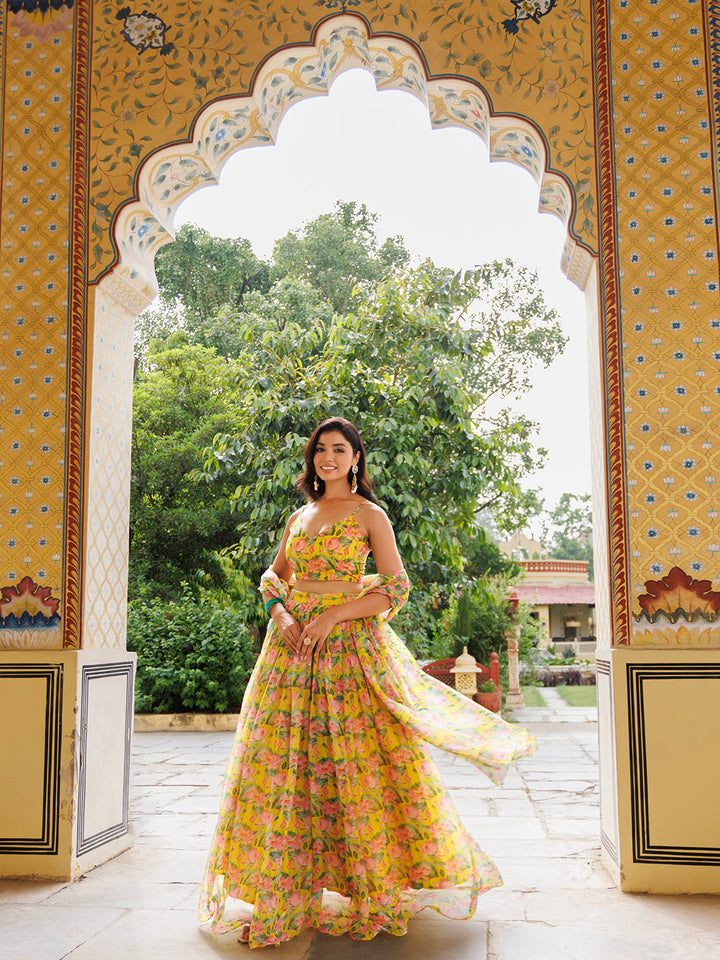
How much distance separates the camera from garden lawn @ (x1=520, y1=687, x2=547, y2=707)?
12077 mm

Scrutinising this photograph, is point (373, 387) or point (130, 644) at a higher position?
point (373, 387)

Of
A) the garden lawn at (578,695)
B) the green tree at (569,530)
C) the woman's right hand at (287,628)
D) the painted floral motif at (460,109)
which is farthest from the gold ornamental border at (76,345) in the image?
the green tree at (569,530)

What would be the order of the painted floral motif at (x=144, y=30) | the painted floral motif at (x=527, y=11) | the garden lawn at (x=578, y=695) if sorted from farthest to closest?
the garden lawn at (x=578, y=695)
the painted floral motif at (x=144, y=30)
the painted floral motif at (x=527, y=11)

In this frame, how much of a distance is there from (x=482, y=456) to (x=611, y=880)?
4.26m

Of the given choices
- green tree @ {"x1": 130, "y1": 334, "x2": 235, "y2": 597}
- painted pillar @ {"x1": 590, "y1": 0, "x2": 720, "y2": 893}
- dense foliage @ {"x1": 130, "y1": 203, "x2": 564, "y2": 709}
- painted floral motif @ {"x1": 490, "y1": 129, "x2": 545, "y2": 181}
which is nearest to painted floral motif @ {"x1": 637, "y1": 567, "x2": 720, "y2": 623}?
painted pillar @ {"x1": 590, "y1": 0, "x2": 720, "y2": 893}

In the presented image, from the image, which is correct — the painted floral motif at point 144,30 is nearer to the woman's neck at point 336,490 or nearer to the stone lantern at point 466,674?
the woman's neck at point 336,490

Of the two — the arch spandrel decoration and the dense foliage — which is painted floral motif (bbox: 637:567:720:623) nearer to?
the arch spandrel decoration

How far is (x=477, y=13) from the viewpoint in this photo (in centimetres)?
360

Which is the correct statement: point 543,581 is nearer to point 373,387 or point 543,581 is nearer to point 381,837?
point 373,387

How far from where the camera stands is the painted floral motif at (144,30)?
12.3 ft

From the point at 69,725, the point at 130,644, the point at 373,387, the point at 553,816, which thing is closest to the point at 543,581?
the point at 130,644

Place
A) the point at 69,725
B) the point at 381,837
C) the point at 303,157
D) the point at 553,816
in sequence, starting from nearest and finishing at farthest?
the point at 381,837, the point at 69,725, the point at 553,816, the point at 303,157

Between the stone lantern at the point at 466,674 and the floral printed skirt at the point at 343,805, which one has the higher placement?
the floral printed skirt at the point at 343,805

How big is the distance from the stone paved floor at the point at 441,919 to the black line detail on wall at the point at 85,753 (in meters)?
0.11
